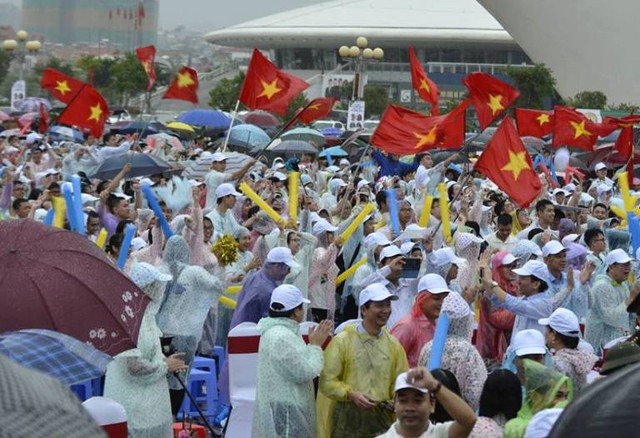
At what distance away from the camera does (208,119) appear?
30375mm

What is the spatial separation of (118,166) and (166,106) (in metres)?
79.8

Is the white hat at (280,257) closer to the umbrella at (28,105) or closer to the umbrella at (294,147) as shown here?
the umbrella at (294,147)

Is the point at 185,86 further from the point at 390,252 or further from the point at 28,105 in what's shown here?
the point at 28,105

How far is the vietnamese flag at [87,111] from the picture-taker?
17.1m

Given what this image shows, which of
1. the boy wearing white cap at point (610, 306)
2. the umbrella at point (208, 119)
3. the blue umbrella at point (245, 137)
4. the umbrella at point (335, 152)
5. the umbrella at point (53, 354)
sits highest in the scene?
the umbrella at point (53, 354)

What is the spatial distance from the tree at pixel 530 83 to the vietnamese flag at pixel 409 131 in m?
31.4

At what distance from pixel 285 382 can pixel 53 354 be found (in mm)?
2262

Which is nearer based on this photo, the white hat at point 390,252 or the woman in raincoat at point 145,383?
the woman in raincoat at point 145,383

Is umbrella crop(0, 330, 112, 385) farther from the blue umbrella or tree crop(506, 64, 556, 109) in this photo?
tree crop(506, 64, 556, 109)

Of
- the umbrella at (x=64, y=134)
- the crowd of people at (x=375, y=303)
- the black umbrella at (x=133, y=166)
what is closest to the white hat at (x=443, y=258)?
the crowd of people at (x=375, y=303)

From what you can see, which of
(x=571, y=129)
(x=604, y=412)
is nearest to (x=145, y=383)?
(x=604, y=412)

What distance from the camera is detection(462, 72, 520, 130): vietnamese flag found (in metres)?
13.0

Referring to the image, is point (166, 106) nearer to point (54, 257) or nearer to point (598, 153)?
point (598, 153)

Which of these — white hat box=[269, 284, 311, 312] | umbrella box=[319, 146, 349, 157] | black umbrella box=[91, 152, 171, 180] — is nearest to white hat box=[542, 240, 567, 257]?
white hat box=[269, 284, 311, 312]
